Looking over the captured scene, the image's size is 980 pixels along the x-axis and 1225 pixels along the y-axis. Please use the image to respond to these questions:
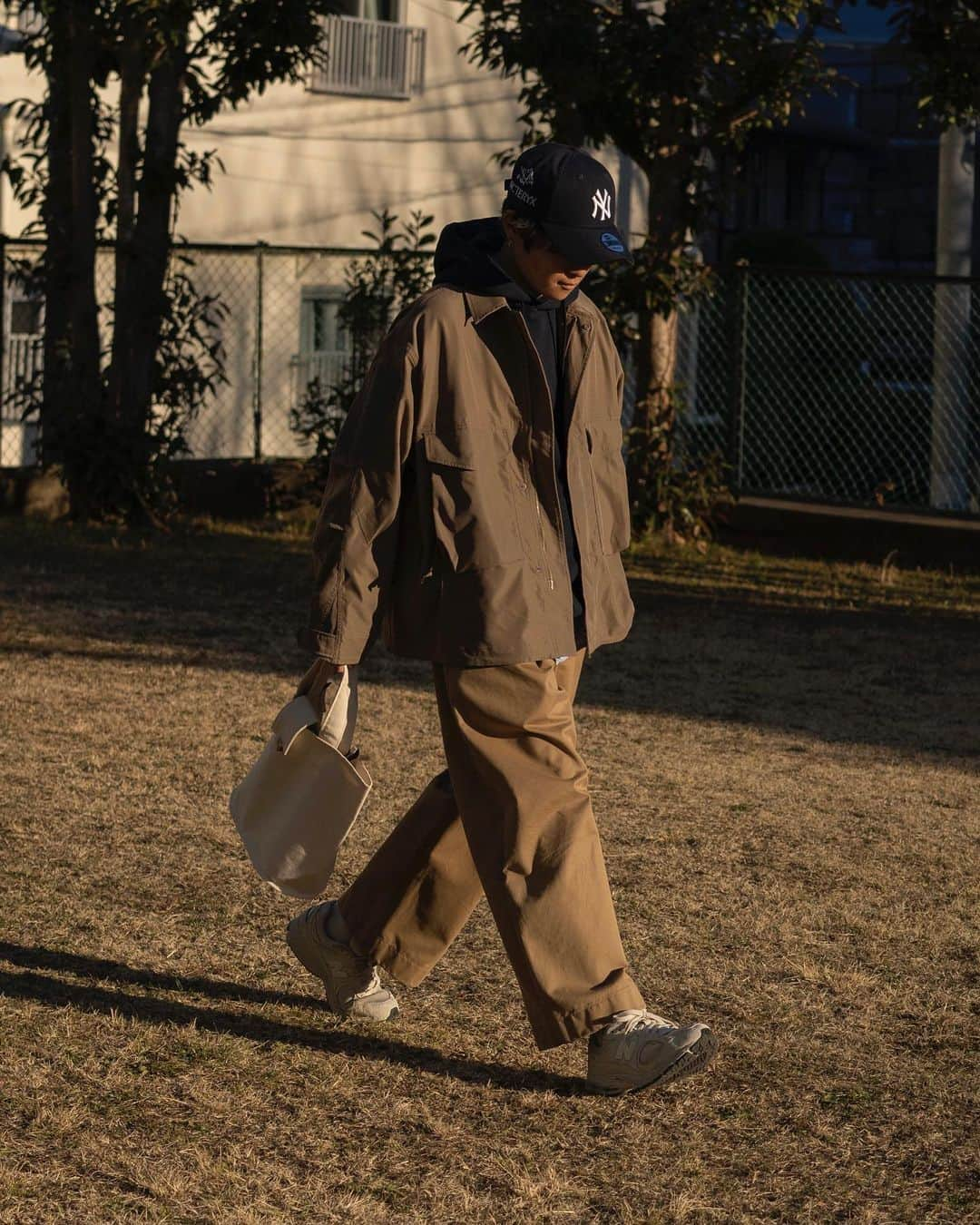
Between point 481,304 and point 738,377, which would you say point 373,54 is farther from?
point 481,304

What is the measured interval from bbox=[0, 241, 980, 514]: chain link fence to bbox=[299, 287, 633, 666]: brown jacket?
8.41 meters

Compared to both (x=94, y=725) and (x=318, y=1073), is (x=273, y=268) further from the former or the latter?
(x=318, y=1073)

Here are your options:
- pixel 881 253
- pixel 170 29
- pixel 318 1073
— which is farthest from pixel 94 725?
pixel 881 253

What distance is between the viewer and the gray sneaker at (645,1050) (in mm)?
3863

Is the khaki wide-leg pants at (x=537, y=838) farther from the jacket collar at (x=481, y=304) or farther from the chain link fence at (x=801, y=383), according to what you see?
the chain link fence at (x=801, y=383)

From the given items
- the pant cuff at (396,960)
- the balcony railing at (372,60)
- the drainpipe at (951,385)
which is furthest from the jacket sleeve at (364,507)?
the balcony railing at (372,60)

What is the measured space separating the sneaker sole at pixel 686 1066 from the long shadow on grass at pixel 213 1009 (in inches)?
4.7

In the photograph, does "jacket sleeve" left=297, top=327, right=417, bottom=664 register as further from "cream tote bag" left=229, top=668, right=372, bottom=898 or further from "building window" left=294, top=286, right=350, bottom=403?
"building window" left=294, top=286, right=350, bottom=403

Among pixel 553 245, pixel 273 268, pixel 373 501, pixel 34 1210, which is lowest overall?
pixel 34 1210

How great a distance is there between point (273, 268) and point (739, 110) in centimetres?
795

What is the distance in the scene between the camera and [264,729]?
718cm

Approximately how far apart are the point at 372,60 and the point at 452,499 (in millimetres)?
17195

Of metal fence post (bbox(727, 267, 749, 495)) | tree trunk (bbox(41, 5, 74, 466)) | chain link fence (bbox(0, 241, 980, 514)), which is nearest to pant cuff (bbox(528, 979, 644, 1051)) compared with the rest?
chain link fence (bbox(0, 241, 980, 514))

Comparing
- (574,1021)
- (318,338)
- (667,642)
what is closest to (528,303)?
(574,1021)
